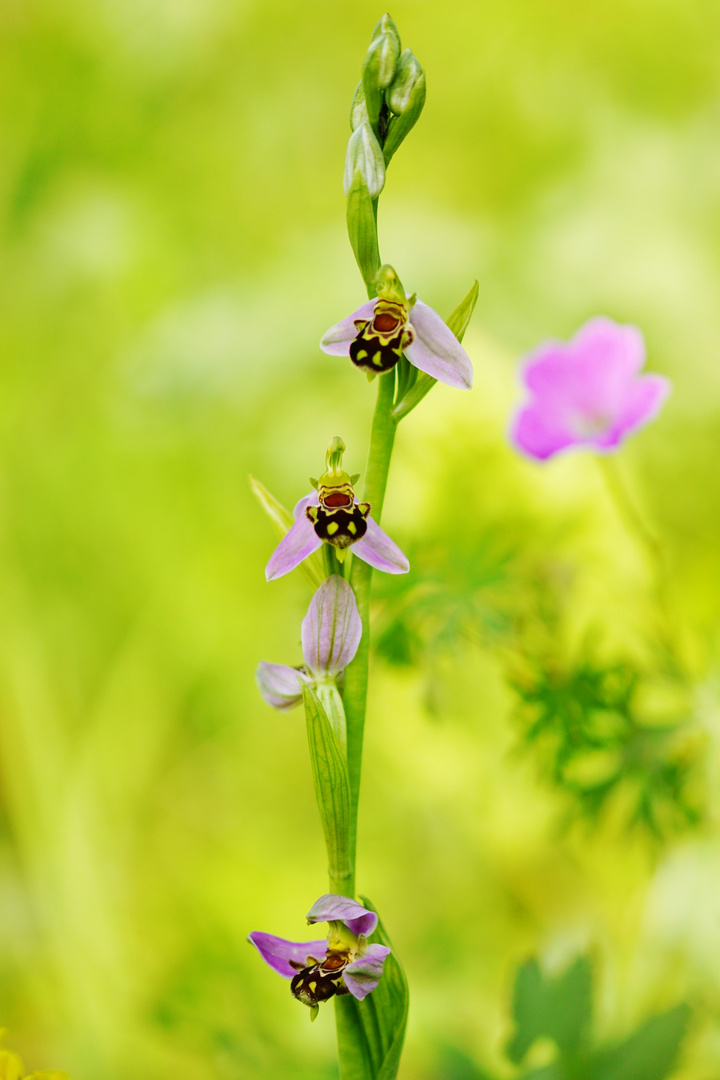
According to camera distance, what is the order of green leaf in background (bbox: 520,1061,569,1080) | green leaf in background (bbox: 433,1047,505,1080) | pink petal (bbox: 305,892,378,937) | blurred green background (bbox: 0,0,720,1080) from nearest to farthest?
pink petal (bbox: 305,892,378,937), green leaf in background (bbox: 520,1061,569,1080), green leaf in background (bbox: 433,1047,505,1080), blurred green background (bbox: 0,0,720,1080)

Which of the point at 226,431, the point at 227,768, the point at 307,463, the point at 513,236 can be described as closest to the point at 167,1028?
the point at 227,768

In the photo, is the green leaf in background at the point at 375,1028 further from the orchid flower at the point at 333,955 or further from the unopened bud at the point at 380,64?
the unopened bud at the point at 380,64

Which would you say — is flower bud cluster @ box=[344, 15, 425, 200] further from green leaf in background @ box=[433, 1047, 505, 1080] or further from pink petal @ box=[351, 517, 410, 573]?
green leaf in background @ box=[433, 1047, 505, 1080]

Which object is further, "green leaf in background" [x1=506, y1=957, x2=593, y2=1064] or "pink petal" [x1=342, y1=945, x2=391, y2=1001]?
"green leaf in background" [x1=506, y1=957, x2=593, y2=1064]

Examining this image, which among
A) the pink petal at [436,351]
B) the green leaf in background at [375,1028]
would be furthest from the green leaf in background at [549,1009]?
the pink petal at [436,351]

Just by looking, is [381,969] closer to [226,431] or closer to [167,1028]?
[167,1028]

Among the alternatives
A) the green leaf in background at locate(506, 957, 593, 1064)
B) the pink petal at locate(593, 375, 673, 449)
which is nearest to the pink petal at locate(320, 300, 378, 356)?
the pink petal at locate(593, 375, 673, 449)
